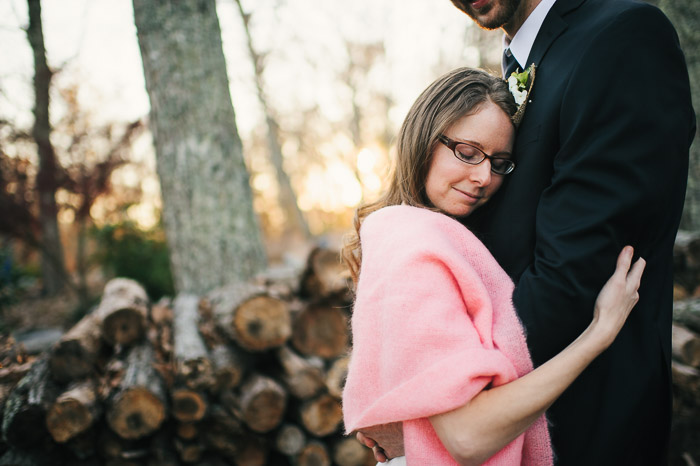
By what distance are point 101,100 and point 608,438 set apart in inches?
497

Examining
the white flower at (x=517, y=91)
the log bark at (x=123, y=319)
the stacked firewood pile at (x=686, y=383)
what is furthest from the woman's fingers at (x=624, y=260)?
the log bark at (x=123, y=319)

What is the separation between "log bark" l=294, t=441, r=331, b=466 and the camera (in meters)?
3.17

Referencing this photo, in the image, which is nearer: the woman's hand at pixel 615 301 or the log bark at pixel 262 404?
the woman's hand at pixel 615 301

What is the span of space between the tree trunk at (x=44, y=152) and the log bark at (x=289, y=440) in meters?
6.93

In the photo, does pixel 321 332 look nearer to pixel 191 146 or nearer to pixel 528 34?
pixel 191 146

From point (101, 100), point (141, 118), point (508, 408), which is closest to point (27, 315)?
point (141, 118)

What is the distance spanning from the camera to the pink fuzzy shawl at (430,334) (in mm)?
1112

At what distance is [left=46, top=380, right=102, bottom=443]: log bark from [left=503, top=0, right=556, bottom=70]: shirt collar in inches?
123

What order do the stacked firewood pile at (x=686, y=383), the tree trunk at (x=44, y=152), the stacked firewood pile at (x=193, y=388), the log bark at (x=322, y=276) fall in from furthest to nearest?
the tree trunk at (x=44, y=152), the log bark at (x=322, y=276), the stacked firewood pile at (x=193, y=388), the stacked firewood pile at (x=686, y=383)

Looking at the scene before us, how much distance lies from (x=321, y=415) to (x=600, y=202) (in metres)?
2.70

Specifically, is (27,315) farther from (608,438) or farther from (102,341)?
(608,438)

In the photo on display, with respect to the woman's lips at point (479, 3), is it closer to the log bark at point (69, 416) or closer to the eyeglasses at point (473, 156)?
the eyeglasses at point (473, 156)

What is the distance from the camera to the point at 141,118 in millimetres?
8891

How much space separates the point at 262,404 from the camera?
2.91m
